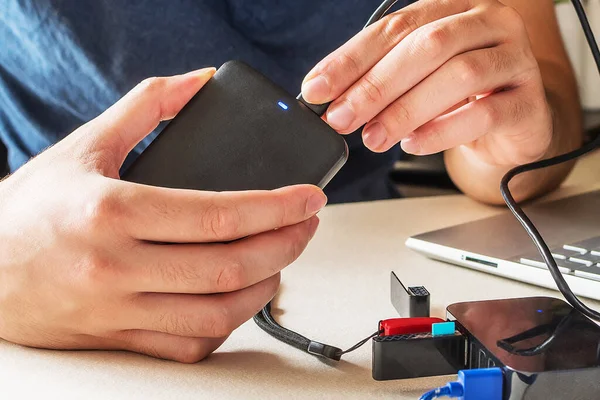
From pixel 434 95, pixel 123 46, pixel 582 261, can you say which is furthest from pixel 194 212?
pixel 123 46

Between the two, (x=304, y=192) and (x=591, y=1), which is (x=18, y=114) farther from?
(x=591, y=1)

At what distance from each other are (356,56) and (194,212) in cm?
19

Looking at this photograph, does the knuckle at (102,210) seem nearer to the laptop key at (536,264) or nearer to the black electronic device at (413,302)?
the black electronic device at (413,302)

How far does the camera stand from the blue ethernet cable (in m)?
0.38

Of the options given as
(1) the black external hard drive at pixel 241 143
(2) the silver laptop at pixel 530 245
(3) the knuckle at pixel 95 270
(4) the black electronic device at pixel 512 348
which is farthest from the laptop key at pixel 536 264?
(3) the knuckle at pixel 95 270

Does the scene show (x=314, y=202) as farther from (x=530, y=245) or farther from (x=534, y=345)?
(x=530, y=245)

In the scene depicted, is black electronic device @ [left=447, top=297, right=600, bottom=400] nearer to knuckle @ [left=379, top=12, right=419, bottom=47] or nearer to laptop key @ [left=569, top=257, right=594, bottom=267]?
laptop key @ [left=569, top=257, right=594, bottom=267]

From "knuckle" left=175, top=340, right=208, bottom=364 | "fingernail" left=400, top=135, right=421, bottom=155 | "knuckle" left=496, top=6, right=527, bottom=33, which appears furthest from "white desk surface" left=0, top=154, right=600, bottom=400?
"knuckle" left=496, top=6, right=527, bottom=33

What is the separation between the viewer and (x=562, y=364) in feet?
1.26

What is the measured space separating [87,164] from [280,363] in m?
0.19

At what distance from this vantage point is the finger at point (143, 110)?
1.69ft

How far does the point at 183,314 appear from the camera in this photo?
46cm

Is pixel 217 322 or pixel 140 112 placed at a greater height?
Result: pixel 140 112

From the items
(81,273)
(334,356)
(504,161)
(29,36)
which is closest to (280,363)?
(334,356)
